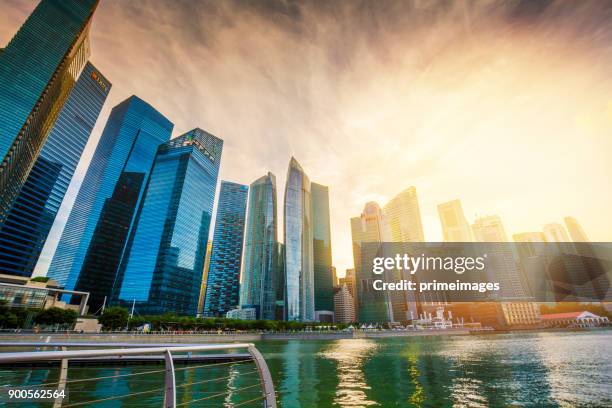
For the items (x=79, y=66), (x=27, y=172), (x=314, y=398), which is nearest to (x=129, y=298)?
(x=27, y=172)

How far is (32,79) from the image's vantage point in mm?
96000

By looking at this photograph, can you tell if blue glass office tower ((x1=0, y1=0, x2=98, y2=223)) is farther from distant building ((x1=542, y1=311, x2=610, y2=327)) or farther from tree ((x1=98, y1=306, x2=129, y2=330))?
distant building ((x1=542, y1=311, x2=610, y2=327))

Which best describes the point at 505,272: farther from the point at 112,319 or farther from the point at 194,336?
the point at 112,319

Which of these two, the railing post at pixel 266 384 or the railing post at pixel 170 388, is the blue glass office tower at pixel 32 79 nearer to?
the railing post at pixel 170 388

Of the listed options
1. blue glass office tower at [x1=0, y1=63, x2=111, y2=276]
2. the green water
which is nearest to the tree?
the green water

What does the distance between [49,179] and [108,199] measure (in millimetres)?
39473

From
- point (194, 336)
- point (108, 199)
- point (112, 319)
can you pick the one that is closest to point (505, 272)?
point (194, 336)

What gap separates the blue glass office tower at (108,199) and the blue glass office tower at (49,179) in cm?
1893

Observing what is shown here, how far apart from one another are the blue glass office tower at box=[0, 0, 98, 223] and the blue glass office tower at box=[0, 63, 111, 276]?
8372 millimetres

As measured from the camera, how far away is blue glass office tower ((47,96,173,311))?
154250 mm

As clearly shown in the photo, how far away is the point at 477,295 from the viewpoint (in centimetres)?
17762

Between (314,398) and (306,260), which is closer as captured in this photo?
(314,398)

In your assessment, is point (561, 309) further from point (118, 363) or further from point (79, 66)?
point (79, 66)

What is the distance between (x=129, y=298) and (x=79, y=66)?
401 ft
